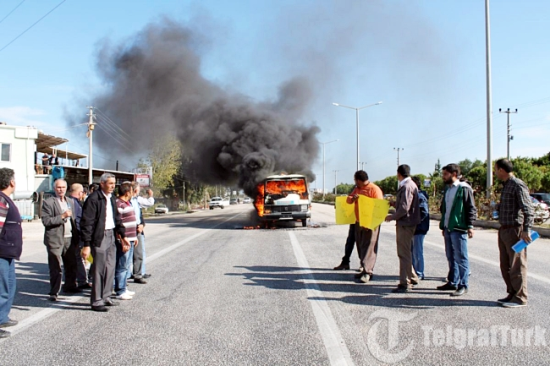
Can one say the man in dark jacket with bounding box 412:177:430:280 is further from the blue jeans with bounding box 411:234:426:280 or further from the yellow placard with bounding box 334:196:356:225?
the yellow placard with bounding box 334:196:356:225

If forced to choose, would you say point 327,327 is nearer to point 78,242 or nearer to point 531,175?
point 78,242

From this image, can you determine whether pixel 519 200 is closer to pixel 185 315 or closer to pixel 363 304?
pixel 363 304

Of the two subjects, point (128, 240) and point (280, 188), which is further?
point (280, 188)

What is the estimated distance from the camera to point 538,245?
11656 millimetres

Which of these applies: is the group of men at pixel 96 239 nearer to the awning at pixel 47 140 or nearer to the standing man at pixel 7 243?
the standing man at pixel 7 243

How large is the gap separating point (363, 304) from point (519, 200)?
2151 mm

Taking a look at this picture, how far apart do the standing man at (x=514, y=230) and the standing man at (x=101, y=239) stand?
183 inches

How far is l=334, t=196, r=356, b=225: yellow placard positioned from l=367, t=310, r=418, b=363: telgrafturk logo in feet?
7.47

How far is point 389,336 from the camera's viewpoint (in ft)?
13.8

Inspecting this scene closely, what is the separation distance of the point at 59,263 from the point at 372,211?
4.40m

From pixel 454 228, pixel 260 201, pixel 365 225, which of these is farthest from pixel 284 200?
pixel 454 228

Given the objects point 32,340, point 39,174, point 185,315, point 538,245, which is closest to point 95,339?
point 32,340

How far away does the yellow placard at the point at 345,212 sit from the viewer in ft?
23.4

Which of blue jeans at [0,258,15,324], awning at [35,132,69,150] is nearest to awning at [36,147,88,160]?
awning at [35,132,69,150]
